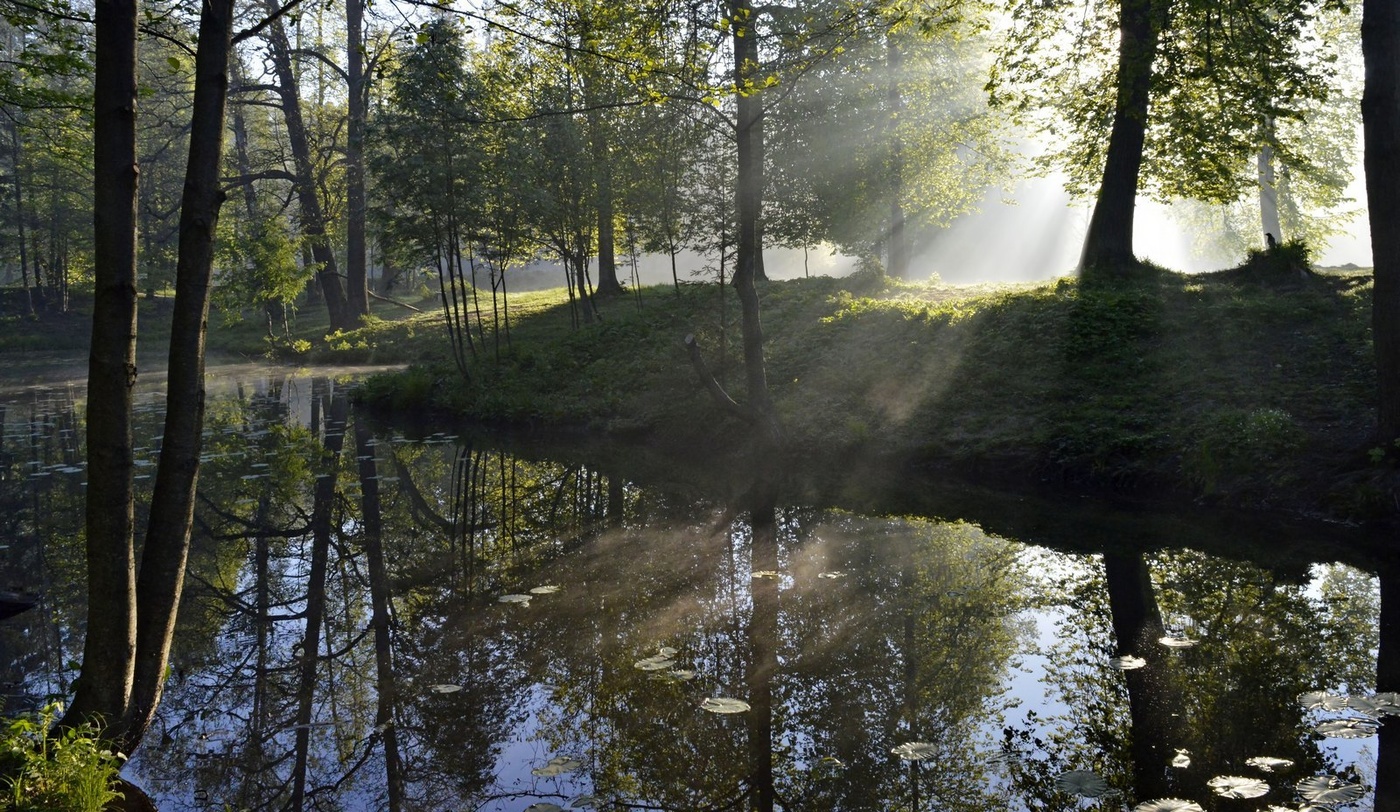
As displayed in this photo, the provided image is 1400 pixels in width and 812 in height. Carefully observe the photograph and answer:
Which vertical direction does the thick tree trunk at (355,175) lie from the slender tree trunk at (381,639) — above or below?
above

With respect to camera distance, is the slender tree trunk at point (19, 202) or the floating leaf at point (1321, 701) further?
the slender tree trunk at point (19, 202)

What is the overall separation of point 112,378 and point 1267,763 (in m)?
5.36

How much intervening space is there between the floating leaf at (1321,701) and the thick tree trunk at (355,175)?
20.1m

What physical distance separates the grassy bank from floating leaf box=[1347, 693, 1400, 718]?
445 centimetres

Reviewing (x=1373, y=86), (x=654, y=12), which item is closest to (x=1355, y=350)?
(x=1373, y=86)

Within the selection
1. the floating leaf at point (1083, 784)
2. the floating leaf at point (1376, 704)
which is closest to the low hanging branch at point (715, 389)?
the floating leaf at point (1376, 704)

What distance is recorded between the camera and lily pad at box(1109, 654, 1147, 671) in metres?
5.95

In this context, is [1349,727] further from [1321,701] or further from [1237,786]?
[1237,786]

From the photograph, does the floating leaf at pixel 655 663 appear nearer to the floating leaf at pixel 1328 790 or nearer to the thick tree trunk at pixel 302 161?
the floating leaf at pixel 1328 790

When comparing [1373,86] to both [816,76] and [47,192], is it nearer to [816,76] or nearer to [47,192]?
[816,76]

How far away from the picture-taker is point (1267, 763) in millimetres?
4570

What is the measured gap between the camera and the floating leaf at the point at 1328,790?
4.20 metres

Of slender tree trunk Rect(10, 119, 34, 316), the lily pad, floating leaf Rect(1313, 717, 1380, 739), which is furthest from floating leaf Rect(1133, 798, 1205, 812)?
slender tree trunk Rect(10, 119, 34, 316)

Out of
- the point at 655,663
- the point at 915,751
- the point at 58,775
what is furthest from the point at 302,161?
the point at 915,751
